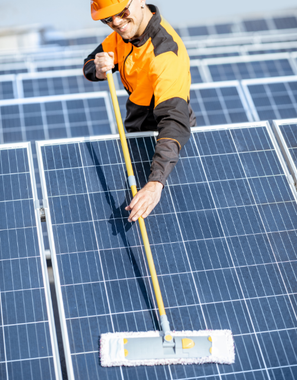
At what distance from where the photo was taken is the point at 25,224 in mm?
3326

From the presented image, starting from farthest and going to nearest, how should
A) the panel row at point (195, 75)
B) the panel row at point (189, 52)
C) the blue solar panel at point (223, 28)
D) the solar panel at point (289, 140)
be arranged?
the blue solar panel at point (223, 28) → the panel row at point (189, 52) → the panel row at point (195, 75) → the solar panel at point (289, 140)

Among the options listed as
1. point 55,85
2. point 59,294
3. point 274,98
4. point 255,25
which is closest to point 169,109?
point 59,294

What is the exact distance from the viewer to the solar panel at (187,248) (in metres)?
2.93

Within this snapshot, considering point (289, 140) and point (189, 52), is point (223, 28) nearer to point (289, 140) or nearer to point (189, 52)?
point (189, 52)

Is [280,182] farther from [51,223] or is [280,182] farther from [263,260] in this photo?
[51,223]

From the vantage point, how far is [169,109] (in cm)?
342

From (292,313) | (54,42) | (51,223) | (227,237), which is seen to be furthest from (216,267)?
(54,42)

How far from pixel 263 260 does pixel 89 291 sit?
1189mm

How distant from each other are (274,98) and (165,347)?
667 centimetres

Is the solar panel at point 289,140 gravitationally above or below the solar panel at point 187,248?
above

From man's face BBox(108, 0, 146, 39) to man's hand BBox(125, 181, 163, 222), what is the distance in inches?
45.0

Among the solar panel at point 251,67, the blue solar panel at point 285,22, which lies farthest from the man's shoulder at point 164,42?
the blue solar panel at point 285,22

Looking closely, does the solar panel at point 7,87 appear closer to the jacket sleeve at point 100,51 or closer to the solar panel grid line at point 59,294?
the jacket sleeve at point 100,51

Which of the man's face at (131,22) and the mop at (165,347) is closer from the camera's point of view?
the mop at (165,347)
